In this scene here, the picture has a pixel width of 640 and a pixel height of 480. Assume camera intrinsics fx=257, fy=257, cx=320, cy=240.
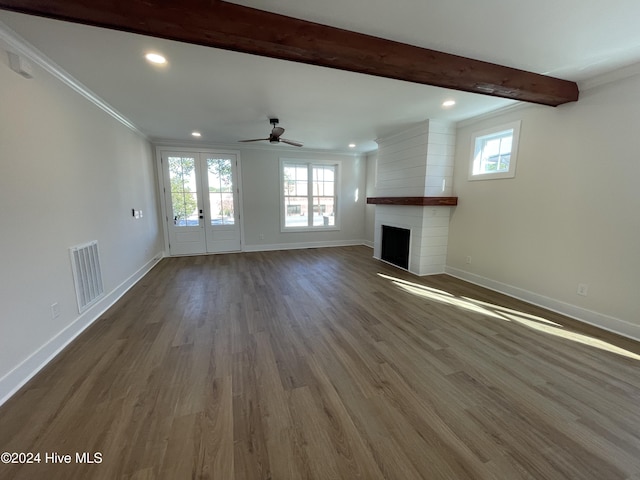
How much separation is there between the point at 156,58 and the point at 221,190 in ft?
12.8

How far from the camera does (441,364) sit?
2.12 m

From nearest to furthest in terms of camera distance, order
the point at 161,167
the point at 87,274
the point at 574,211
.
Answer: the point at 87,274 < the point at 574,211 < the point at 161,167

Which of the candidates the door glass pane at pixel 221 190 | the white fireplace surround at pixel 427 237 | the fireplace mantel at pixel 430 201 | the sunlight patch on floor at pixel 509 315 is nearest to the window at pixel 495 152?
the fireplace mantel at pixel 430 201

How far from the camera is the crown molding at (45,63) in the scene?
1.87 m

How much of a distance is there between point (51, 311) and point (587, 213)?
5320 millimetres

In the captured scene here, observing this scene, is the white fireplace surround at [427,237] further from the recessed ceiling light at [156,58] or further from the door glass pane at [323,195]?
the recessed ceiling light at [156,58]

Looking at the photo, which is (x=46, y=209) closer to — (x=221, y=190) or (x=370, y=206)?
(x=221, y=190)

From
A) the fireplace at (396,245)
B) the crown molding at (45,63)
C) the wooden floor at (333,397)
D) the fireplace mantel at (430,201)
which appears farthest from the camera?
the fireplace at (396,245)

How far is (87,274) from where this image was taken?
2764 mm

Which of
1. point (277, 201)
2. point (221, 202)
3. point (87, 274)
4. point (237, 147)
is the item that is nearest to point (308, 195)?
point (277, 201)

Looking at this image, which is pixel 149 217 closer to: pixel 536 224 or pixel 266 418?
pixel 266 418

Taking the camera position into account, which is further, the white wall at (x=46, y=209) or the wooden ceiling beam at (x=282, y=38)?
the white wall at (x=46, y=209)

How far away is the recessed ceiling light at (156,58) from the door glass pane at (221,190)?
3.68 m

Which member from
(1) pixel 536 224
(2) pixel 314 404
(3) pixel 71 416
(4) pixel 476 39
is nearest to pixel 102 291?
(3) pixel 71 416
